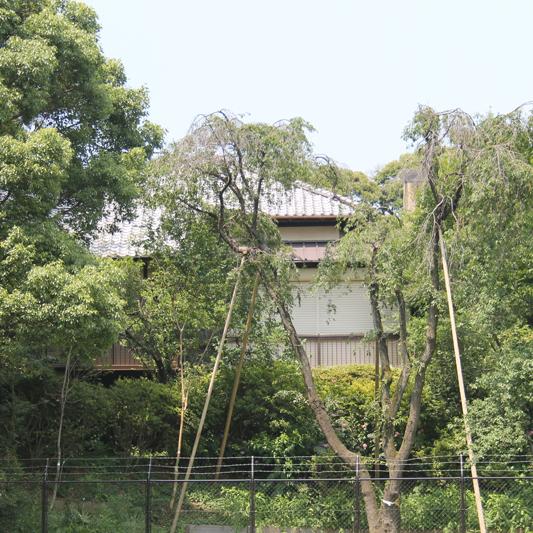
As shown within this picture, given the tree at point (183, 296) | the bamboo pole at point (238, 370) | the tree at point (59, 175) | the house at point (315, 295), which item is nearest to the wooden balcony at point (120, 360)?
the house at point (315, 295)

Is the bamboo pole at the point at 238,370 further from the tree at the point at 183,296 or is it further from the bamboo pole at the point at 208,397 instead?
the tree at the point at 183,296

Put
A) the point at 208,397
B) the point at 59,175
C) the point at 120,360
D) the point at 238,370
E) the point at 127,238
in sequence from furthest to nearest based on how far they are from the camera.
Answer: the point at 127,238
the point at 120,360
the point at 238,370
the point at 208,397
the point at 59,175

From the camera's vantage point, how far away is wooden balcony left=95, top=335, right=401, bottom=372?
70.9ft

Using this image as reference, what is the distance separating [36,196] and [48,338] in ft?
7.63

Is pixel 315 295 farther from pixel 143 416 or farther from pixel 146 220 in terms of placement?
pixel 143 416

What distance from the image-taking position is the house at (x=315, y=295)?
2147 cm

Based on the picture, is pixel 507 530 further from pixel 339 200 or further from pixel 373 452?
pixel 339 200

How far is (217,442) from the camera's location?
19.2 meters

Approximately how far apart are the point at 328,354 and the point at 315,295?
142cm

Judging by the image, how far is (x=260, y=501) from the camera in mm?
16984

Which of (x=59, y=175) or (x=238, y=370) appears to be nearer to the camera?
(x=59, y=175)

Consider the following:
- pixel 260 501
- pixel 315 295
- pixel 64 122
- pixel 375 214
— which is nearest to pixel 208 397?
pixel 260 501

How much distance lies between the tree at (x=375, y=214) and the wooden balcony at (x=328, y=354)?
11.6 ft

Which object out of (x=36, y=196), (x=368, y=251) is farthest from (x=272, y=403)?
(x=36, y=196)
